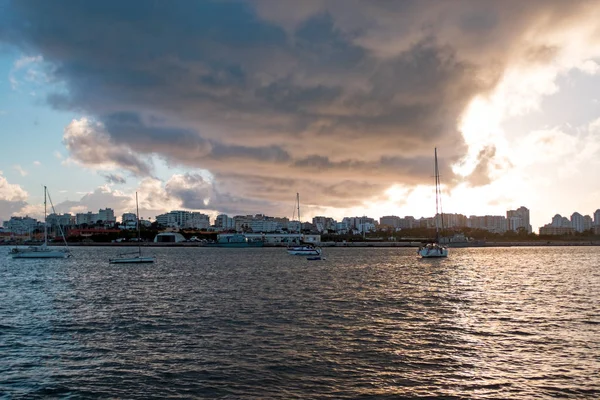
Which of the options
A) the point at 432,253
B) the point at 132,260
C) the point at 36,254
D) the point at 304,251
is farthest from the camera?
the point at 304,251

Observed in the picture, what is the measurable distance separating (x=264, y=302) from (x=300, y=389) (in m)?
22.4

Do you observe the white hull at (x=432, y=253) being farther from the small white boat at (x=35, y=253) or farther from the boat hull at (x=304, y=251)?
the small white boat at (x=35, y=253)

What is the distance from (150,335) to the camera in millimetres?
27250

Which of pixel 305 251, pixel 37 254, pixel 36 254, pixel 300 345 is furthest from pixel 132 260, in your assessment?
pixel 300 345

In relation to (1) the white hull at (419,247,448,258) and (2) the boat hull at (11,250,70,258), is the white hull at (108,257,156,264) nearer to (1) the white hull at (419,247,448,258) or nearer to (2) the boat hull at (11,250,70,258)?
(2) the boat hull at (11,250,70,258)

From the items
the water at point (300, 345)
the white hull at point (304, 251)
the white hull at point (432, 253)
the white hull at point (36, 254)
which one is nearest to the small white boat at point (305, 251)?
the white hull at point (304, 251)

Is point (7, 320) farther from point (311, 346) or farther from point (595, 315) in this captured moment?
point (595, 315)

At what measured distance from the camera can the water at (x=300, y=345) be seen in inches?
719

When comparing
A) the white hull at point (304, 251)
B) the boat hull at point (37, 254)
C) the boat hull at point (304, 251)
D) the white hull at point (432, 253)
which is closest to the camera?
the boat hull at point (37, 254)

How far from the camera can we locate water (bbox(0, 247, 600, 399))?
59.9 feet

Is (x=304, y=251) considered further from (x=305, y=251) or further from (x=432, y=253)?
(x=432, y=253)

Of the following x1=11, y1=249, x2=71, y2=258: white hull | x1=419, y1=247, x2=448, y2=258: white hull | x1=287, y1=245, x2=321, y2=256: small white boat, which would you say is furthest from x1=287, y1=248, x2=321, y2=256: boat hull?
x1=11, y1=249, x2=71, y2=258: white hull

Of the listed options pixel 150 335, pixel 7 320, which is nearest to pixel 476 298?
pixel 150 335

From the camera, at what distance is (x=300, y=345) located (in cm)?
2447
